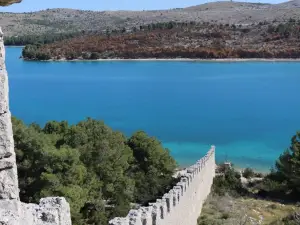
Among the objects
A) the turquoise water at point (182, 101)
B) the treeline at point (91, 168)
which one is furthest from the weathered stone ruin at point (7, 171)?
the turquoise water at point (182, 101)

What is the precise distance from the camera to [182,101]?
141 feet

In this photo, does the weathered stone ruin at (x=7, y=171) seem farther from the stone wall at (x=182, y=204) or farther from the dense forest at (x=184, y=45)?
the dense forest at (x=184, y=45)

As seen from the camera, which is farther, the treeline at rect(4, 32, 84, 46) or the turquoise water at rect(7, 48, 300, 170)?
the treeline at rect(4, 32, 84, 46)

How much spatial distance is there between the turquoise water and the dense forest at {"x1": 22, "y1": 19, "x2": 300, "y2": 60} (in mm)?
2622

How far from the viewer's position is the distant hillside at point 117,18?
9606cm

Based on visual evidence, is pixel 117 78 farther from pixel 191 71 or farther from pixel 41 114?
pixel 41 114

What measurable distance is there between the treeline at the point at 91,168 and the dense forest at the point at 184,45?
5178cm

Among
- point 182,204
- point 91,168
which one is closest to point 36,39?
point 91,168

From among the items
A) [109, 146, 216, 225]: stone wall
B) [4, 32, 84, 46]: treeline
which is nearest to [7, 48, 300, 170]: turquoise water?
[109, 146, 216, 225]: stone wall

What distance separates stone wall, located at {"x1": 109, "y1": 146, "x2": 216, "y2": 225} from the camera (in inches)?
296

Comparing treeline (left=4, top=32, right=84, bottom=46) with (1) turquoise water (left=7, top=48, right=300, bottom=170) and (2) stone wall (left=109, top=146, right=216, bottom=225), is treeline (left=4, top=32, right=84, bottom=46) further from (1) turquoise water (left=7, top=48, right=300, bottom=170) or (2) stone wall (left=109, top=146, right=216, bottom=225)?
(2) stone wall (left=109, top=146, right=216, bottom=225)

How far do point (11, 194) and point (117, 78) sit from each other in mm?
51711

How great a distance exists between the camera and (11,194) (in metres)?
3.04

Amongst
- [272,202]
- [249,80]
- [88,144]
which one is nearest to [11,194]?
[88,144]
